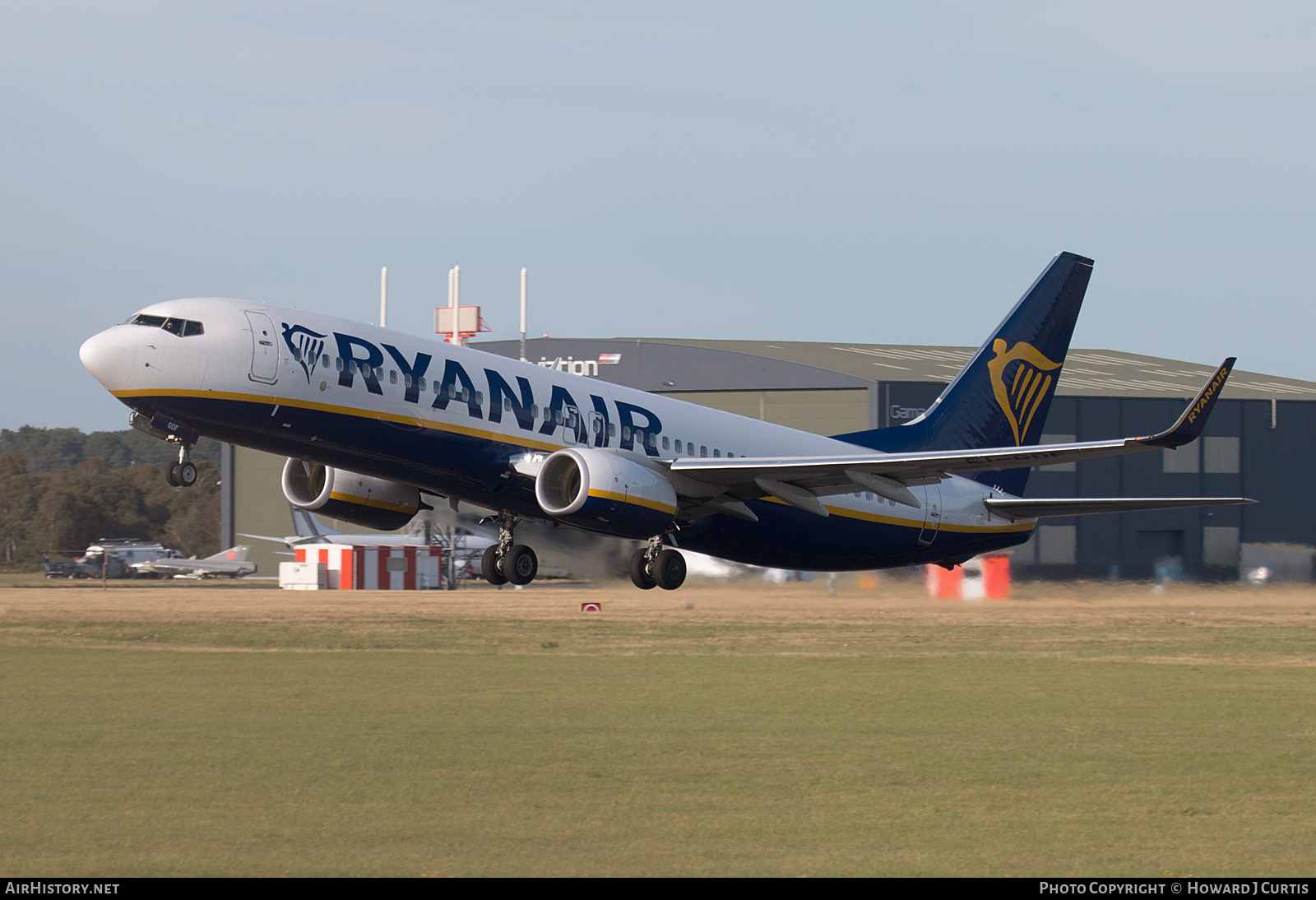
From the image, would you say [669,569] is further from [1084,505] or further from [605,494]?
[1084,505]

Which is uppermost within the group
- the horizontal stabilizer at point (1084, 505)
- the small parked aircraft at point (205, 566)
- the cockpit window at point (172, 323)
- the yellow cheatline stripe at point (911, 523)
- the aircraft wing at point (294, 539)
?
the cockpit window at point (172, 323)

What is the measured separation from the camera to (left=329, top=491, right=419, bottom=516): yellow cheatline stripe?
2952 centimetres

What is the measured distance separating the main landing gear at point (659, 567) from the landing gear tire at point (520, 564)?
2161mm

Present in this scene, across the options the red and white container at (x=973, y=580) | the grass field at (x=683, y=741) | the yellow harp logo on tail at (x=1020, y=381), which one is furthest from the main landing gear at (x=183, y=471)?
the red and white container at (x=973, y=580)

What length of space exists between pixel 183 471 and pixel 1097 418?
57.8m

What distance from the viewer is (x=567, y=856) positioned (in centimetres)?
2162

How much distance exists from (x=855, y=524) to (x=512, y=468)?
31.9ft

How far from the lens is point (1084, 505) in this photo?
32.7 meters

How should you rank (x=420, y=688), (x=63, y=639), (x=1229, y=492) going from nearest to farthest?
(x=420, y=688) → (x=63, y=639) → (x=1229, y=492)

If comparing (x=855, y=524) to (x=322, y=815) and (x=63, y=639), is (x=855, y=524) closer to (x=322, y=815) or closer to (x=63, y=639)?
(x=322, y=815)

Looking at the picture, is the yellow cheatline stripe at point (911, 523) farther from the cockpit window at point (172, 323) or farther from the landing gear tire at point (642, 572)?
the cockpit window at point (172, 323)

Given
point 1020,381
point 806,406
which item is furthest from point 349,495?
point 806,406

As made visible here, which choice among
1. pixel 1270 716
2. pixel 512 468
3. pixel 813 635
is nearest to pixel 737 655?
pixel 813 635

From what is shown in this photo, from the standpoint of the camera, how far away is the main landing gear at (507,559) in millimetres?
29250
